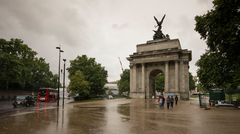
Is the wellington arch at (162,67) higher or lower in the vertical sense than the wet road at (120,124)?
higher

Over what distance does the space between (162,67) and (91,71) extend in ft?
62.9

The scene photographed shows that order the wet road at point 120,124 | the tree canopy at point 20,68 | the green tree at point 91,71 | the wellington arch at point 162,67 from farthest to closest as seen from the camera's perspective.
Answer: the green tree at point 91,71
the wellington arch at point 162,67
the tree canopy at point 20,68
the wet road at point 120,124

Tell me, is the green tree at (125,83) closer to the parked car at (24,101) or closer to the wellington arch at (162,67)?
the wellington arch at (162,67)

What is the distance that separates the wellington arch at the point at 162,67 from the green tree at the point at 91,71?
9257 millimetres

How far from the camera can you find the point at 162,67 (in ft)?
194

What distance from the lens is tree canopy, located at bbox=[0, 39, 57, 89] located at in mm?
52416

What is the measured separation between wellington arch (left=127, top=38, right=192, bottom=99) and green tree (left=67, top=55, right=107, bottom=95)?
9.26m

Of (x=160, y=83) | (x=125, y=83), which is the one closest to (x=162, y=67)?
(x=125, y=83)

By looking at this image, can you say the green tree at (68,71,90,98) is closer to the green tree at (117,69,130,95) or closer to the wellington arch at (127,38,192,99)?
the wellington arch at (127,38,192,99)

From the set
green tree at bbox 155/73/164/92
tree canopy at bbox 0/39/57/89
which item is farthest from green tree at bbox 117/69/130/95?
→ tree canopy at bbox 0/39/57/89

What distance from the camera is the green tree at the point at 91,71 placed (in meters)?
62.2

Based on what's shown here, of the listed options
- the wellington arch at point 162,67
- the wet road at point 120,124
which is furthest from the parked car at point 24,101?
the wellington arch at point 162,67

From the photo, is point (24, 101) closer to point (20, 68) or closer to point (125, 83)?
point (20, 68)

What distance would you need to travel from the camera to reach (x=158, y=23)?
6344 centimetres
